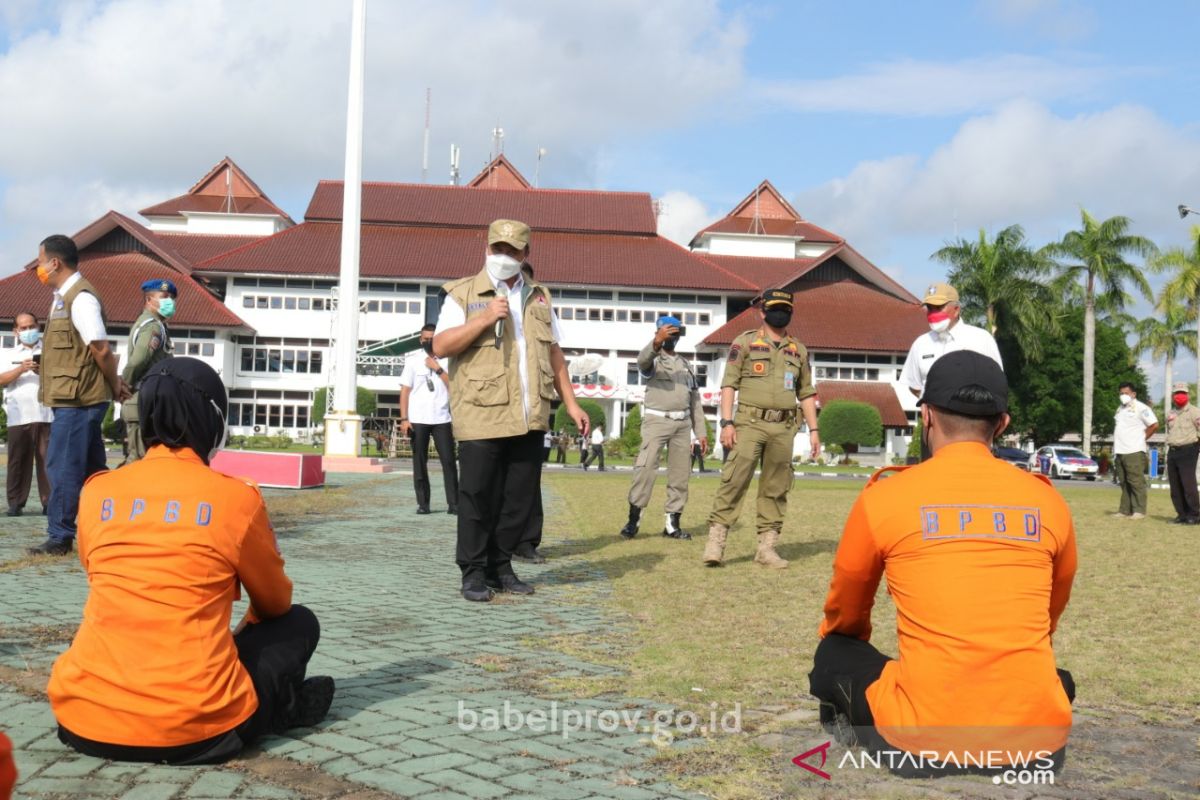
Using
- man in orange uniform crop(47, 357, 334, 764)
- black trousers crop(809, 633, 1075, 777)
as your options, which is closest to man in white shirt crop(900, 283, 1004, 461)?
black trousers crop(809, 633, 1075, 777)

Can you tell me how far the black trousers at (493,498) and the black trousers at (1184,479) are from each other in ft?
37.9

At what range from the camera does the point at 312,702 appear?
386 centimetres

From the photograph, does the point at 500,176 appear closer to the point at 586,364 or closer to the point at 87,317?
the point at 586,364

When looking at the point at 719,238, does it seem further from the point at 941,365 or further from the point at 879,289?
the point at 941,365

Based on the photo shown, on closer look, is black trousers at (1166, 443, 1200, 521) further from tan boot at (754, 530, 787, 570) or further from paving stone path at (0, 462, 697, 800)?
paving stone path at (0, 462, 697, 800)

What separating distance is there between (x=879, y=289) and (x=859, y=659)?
210 ft

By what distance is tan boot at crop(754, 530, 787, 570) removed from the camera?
8750mm

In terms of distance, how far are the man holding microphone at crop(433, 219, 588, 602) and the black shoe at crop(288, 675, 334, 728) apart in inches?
112

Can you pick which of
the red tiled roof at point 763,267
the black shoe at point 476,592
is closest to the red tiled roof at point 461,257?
the red tiled roof at point 763,267

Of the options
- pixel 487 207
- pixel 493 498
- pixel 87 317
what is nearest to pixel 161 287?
pixel 87 317

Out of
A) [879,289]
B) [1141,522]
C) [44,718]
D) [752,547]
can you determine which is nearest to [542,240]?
[879,289]

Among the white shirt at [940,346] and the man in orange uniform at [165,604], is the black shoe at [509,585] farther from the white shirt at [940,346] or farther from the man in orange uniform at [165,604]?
the man in orange uniform at [165,604]

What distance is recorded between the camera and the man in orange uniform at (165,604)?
3.27 metres

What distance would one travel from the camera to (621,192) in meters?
67.6
